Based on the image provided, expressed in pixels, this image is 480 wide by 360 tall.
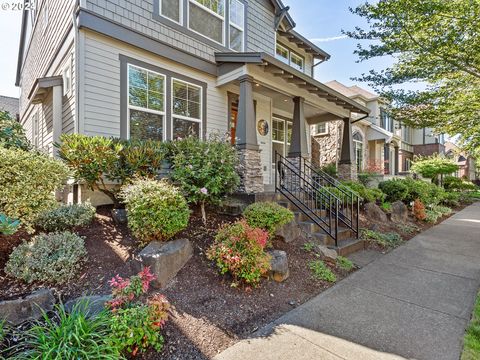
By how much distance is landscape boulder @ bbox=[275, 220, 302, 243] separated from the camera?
5.21m

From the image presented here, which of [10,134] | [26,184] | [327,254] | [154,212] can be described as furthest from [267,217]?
[10,134]

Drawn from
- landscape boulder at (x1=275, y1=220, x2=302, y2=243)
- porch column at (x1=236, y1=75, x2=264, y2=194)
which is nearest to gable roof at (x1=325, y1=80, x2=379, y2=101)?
porch column at (x1=236, y1=75, x2=264, y2=194)

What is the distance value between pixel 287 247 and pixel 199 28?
6.41m

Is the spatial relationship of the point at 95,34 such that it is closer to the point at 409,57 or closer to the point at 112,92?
the point at 112,92

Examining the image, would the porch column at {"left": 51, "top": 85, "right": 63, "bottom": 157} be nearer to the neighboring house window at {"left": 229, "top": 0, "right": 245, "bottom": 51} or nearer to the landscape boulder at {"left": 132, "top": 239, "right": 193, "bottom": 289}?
the landscape boulder at {"left": 132, "top": 239, "right": 193, "bottom": 289}

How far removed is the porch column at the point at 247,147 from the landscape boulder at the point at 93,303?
3832mm

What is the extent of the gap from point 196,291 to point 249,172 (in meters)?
3.40

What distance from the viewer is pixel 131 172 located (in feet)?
16.8

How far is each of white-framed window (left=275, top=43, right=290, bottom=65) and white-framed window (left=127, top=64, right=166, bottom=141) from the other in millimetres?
5781

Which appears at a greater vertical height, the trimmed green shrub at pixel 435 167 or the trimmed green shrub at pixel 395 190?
the trimmed green shrub at pixel 435 167

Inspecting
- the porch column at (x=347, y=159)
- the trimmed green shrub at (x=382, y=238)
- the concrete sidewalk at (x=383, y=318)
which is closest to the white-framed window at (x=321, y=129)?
the porch column at (x=347, y=159)

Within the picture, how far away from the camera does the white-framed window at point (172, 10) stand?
22.0 feet

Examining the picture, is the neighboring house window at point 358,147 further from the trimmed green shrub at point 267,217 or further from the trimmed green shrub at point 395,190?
the trimmed green shrub at point 267,217

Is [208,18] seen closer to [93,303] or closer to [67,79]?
[67,79]
